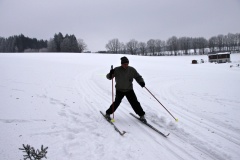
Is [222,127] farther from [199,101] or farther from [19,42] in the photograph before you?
[19,42]

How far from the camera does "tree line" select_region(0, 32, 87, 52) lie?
8888cm

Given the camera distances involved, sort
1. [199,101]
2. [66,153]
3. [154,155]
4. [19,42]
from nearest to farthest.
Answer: [66,153] < [154,155] < [199,101] < [19,42]

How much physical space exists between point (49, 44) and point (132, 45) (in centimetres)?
6359

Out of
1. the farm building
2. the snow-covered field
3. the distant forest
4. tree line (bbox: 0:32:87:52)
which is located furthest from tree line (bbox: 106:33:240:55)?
the snow-covered field

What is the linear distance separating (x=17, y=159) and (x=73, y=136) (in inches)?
55.1

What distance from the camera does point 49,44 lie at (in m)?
96.0

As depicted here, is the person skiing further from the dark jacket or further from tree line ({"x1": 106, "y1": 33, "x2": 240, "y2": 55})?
tree line ({"x1": 106, "y1": 33, "x2": 240, "y2": 55})

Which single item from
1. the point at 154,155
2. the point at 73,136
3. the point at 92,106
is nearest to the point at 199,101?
the point at 92,106

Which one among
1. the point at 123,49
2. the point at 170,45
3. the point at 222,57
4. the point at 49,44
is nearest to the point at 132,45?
the point at 123,49

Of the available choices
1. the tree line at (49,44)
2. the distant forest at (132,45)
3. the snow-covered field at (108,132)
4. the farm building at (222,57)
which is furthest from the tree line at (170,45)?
Result: the snow-covered field at (108,132)

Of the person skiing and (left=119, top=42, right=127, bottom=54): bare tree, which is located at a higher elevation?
(left=119, top=42, right=127, bottom=54): bare tree

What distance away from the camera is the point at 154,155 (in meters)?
4.05

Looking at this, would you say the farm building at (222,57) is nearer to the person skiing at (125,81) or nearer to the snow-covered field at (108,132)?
the snow-covered field at (108,132)

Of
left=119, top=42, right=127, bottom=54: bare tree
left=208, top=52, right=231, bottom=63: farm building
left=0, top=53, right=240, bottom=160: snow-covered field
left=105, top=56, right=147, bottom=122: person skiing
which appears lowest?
left=0, top=53, right=240, bottom=160: snow-covered field
